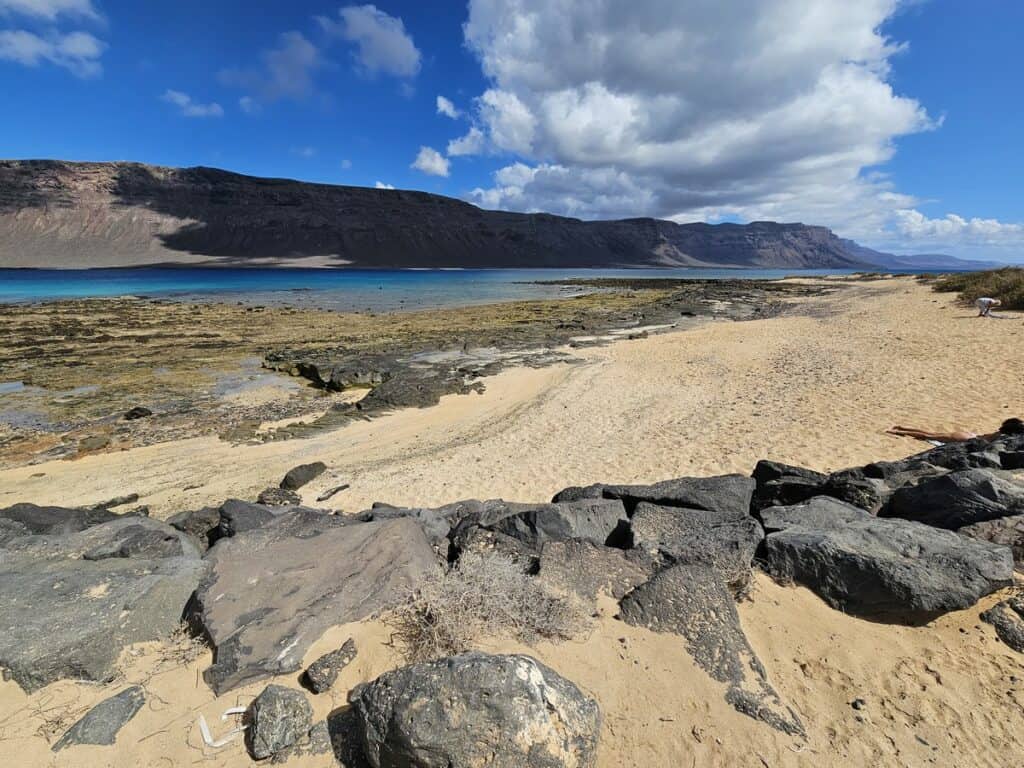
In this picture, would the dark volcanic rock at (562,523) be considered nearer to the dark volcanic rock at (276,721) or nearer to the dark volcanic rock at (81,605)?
the dark volcanic rock at (276,721)

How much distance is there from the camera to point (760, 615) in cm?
395

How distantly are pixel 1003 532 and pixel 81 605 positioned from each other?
825 cm

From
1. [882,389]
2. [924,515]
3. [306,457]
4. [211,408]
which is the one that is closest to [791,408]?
[882,389]

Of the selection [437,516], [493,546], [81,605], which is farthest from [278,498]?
[493,546]

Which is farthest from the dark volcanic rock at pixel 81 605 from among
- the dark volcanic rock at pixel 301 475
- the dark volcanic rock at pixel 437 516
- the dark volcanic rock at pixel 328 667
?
the dark volcanic rock at pixel 301 475

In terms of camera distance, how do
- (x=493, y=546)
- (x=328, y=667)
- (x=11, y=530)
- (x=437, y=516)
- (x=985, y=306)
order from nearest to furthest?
(x=328, y=667)
(x=493, y=546)
(x=11, y=530)
(x=437, y=516)
(x=985, y=306)

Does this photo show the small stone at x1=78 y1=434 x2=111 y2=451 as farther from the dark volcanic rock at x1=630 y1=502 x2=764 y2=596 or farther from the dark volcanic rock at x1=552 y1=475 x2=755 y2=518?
the dark volcanic rock at x1=630 y1=502 x2=764 y2=596

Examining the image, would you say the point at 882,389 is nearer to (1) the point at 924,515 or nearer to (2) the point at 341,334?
(1) the point at 924,515

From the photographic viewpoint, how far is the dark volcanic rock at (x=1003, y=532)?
176 inches

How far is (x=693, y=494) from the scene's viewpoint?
605cm

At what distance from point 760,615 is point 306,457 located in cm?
972

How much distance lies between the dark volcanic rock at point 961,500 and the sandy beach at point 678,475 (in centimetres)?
156

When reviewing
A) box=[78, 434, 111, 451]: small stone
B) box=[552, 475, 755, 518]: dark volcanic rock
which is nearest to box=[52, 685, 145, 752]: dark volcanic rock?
box=[552, 475, 755, 518]: dark volcanic rock

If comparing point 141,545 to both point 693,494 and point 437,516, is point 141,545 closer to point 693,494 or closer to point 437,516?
point 437,516
